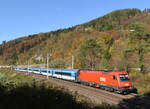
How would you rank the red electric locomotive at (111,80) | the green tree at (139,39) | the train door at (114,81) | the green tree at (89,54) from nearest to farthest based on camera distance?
the red electric locomotive at (111,80)
the train door at (114,81)
the green tree at (139,39)
the green tree at (89,54)

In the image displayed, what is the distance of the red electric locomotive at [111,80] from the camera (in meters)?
19.8

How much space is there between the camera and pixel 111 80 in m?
21.3

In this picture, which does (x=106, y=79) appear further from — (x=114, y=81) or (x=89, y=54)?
(x=89, y=54)

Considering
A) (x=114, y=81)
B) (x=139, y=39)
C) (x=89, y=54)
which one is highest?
(x=139, y=39)

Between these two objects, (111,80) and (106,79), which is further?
(106,79)

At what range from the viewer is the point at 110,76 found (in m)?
21.7

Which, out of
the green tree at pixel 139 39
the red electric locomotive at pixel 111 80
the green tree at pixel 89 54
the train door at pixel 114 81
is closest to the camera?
the red electric locomotive at pixel 111 80

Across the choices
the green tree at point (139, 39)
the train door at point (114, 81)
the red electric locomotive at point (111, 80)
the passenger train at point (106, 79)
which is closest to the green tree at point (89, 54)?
the passenger train at point (106, 79)

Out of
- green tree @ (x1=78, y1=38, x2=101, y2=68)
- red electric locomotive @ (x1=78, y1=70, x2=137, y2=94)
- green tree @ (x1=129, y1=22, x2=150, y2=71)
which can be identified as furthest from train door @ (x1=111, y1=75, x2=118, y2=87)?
green tree @ (x1=78, y1=38, x2=101, y2=68)

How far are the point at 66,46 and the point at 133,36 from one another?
273ft

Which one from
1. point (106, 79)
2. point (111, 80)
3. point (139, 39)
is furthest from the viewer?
point (139, 39)

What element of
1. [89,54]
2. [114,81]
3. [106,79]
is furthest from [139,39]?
[89,54]

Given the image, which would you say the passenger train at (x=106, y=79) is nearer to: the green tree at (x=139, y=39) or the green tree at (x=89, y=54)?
the green tree at (x=139, y=39)

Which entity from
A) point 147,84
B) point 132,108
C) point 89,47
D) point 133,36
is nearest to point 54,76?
point 89,47
